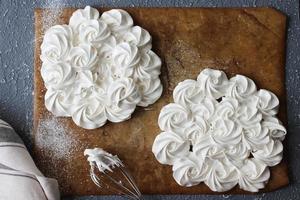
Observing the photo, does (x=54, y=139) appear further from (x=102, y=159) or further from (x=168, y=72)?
(x=168, y=72)

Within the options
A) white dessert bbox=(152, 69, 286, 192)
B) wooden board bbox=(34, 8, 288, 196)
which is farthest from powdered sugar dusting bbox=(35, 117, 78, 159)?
white dessert bbox=(152, 69, 286, 192)

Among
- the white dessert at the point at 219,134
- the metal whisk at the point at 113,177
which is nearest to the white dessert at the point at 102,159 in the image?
the metal whisk at the point at 113,177

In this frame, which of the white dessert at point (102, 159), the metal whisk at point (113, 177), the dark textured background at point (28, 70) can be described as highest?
the dark textured background at point (28, 70)

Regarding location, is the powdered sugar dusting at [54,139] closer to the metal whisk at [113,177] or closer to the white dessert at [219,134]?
the metal whisk at [113,177]

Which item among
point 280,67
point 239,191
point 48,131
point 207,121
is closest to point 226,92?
point 207,121

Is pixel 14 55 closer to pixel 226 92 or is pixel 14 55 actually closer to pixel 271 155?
pixel 226 92

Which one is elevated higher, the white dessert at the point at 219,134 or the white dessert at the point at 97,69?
the white dessert at the point at 97,69
